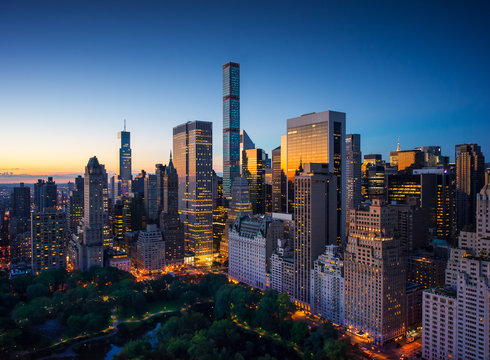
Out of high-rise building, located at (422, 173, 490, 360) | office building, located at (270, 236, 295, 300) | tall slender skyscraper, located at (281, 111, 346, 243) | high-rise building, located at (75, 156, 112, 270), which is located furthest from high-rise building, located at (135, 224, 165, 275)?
high-rise building, located at (422, 173, 490, 360)

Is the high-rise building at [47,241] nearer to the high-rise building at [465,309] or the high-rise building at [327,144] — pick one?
the high-rise building at [327,144]

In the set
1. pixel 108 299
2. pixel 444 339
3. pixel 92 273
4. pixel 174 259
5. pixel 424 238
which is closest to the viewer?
pixel 444 339

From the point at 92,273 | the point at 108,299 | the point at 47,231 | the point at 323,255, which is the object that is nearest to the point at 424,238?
the point at 323,255

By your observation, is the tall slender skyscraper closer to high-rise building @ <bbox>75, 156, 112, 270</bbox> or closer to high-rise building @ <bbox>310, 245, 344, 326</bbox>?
high-rise building @ <bbox>310, 245, 344, 326</bbox>

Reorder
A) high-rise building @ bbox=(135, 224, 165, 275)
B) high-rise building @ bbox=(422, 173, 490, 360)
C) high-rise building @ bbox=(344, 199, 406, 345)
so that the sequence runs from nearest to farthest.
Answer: high-rise building @ bbox=(422, 173, 490, 360) → high-rise building @ bbox=(344, 199, 406, 345) → high-rise building @ bbox=(135, 224, 165, 275)

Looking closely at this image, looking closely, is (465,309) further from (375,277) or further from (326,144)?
(326,144)

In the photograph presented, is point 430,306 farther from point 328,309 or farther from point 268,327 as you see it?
point 268,327
